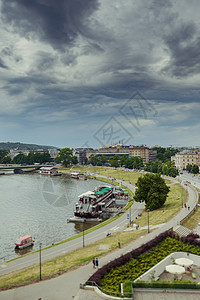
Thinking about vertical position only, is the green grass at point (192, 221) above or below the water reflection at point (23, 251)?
above

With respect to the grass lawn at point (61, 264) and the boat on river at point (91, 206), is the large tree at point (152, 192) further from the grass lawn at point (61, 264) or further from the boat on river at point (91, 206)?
the grass lawn at point (61, 264)

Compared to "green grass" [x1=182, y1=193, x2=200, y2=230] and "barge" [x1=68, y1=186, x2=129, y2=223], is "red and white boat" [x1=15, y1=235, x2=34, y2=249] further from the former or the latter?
"green grass" [x1=182, y1=193, x2=200, y2=230]

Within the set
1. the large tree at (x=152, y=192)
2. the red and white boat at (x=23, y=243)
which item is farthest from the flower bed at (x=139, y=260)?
the large tree at (x=152, y=192)

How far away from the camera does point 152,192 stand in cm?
6794

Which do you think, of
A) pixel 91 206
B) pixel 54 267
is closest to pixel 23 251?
pixel 54 267

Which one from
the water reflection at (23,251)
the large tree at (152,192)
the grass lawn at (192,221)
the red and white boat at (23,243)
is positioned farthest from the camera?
the large tree at (152,192)

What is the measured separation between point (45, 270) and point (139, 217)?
35373 millimetres

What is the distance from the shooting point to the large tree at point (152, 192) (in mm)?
66812

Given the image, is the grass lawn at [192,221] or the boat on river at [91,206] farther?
the boat on river at [91,206]

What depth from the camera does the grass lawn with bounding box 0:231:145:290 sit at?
30609 millimetres

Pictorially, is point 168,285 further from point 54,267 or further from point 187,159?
point 187,159

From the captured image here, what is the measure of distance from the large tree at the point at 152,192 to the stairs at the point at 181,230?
19857 mm

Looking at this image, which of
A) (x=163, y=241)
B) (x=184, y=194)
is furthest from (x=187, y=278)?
(x=184, y=194)

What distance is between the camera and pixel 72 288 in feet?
88.0
